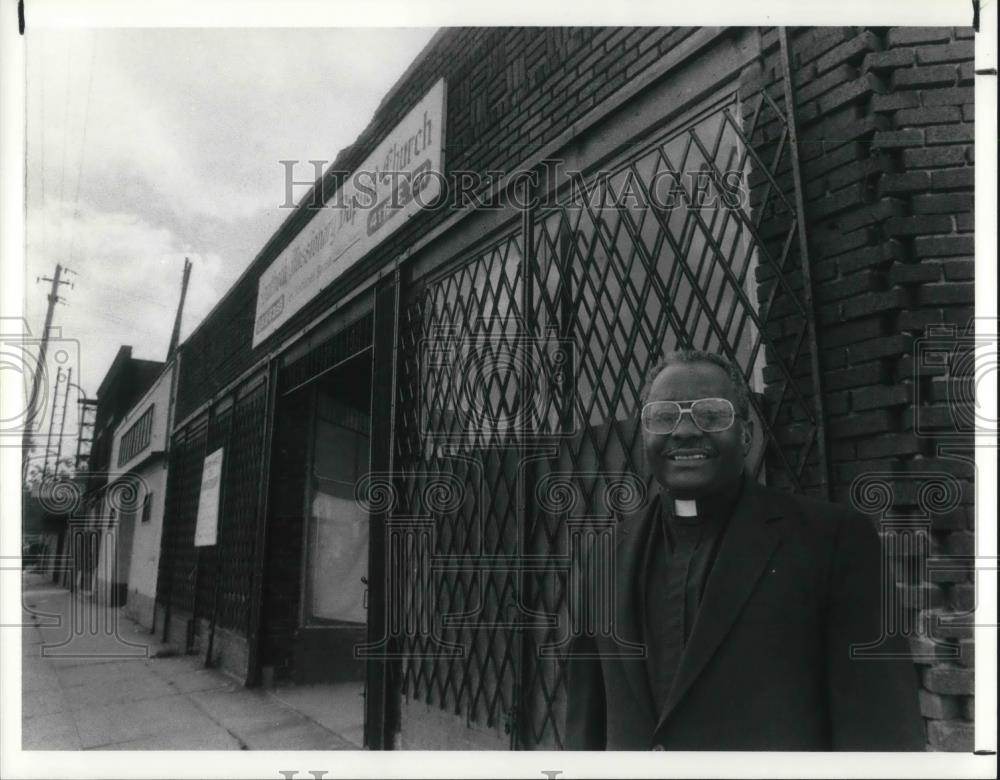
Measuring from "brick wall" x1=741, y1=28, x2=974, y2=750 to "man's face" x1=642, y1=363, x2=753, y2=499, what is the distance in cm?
55

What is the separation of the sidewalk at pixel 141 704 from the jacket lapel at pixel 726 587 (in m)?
3.09

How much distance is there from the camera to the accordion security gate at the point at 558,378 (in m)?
3.21

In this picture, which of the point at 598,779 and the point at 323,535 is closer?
the point at 598,779

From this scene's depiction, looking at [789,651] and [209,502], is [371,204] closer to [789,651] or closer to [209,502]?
[789,651]

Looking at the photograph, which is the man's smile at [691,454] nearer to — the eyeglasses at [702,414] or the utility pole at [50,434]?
the eyeglasses at [702,414]

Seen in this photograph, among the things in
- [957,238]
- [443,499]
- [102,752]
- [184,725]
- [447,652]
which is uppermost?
[957,238]

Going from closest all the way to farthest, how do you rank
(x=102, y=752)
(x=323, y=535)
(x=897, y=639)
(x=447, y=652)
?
(x=897, y=639) < (x=102, y=752) < (x=447, y=652) < (x=323, y=535)

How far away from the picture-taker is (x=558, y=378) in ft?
13.5

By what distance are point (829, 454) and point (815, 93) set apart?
1.39 meters

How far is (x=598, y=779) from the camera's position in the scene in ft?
9.20

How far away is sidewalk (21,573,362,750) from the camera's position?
4387 millimetres

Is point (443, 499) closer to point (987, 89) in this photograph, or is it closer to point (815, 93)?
point (815, 93)

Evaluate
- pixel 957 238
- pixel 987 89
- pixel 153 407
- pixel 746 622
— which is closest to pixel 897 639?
pixel 746 622

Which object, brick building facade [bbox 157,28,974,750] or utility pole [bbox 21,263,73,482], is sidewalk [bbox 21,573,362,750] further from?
brick building facade [bbox 157,28,974,750]
